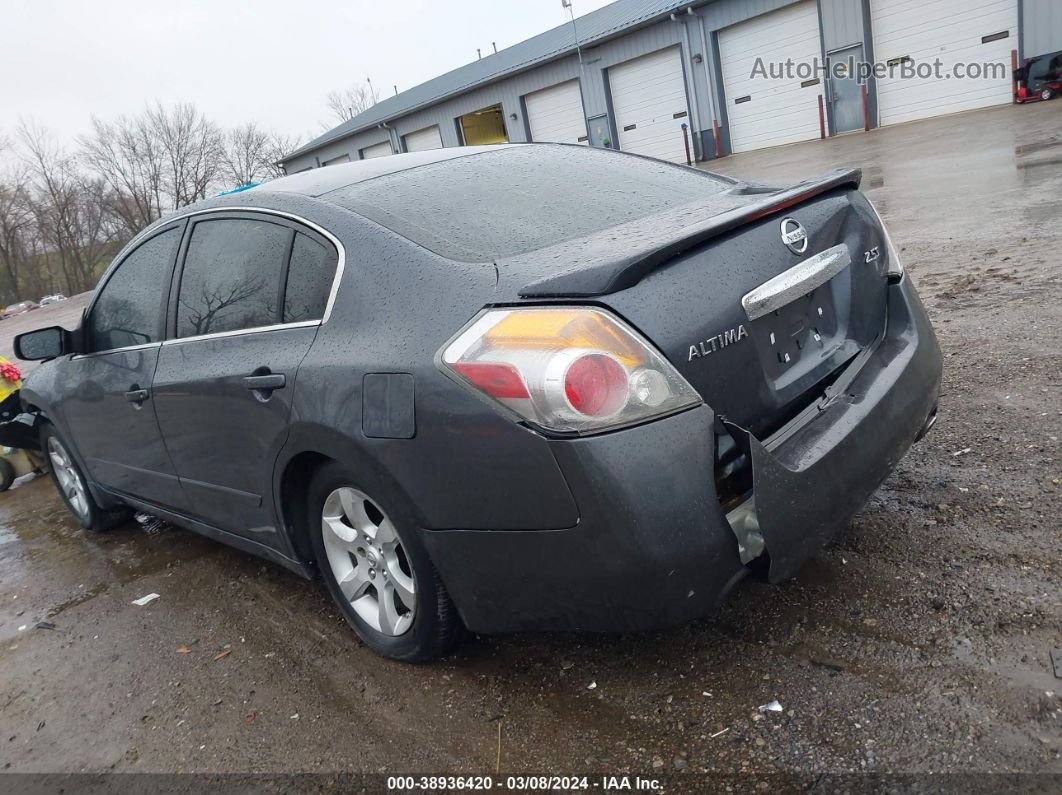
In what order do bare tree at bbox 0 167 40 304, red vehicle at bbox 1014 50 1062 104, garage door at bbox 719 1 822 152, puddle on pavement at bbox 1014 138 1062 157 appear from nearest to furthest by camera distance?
puddle on pavement at bbox 1014 138 1062 157, red vehicle at bbox 1014 50 1062 104, garage door at bbox 719 1 822 152, bare tree at bbox 0 167 40 304

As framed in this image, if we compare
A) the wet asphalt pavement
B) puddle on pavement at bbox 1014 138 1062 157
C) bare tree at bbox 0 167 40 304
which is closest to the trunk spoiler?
the wet asphalt pavement

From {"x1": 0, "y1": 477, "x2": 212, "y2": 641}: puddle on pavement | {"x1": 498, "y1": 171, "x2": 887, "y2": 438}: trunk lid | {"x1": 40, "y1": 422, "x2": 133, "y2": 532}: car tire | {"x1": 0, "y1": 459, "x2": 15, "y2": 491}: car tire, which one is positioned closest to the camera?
{"x1": 498, "y1": 171, "x2": 887, "y2": 438}: trunk lid

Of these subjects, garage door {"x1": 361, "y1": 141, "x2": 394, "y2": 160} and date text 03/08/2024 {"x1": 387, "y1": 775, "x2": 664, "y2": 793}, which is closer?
date text 03/08/2024 {"x1": 387, "y1": 775, "x2": 664, "y2": 793}

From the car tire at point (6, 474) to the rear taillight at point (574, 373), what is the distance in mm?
5848

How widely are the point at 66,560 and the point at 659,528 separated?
3.86 metres

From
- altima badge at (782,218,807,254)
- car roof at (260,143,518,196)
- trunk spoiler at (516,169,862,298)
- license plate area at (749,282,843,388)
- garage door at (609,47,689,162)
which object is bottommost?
license plate area at (749,282,843,388)

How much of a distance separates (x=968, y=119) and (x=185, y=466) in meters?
20.4

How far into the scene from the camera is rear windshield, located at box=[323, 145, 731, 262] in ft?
8.20

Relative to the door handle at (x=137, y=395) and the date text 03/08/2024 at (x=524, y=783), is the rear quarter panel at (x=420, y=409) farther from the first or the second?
the door handle at (x=137, y=395)

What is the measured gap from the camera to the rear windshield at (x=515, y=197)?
2500mm

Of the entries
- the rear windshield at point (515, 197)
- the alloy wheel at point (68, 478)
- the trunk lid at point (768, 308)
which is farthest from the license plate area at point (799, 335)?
the alloy wheel at point (68, 478)

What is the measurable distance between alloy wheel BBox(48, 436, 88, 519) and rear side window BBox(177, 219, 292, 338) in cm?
192

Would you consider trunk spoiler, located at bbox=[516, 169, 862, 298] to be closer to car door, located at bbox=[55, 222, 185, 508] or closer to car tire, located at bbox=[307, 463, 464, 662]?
car tire, located at bbox=[307, 463, 464, 662]

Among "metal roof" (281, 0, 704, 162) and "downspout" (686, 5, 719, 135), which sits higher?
"metal roof" (281, 0, 704, 162)
